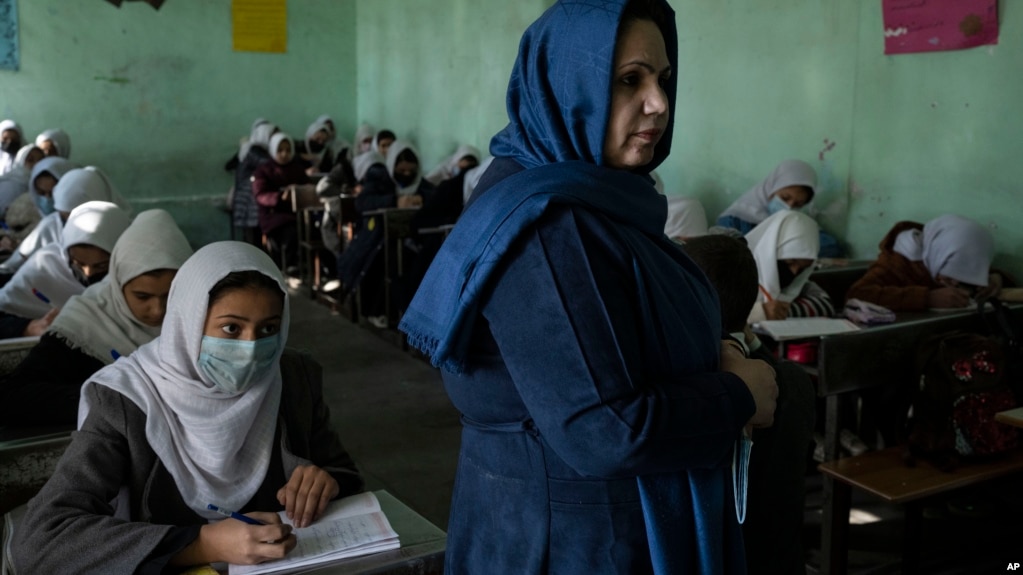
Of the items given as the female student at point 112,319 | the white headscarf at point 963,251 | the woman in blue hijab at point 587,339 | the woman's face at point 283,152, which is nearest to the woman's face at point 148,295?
the female student at point 112,319

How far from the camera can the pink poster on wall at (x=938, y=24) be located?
3.81 meters

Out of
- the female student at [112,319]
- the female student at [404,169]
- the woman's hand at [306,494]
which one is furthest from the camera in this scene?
the female student at [404,169]

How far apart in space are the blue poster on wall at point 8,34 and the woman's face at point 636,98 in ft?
29.1

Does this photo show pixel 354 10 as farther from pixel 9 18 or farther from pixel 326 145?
pixel 9 18

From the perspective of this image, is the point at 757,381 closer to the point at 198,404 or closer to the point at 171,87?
the point at 198,404

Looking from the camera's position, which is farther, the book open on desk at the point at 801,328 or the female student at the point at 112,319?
the book open on desk at the point at 801,328

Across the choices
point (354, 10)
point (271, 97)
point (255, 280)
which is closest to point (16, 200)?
Result: point (271, 97)

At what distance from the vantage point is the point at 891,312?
334 centimetres

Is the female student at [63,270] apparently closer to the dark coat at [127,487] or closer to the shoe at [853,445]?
the dark coat at [127,487]

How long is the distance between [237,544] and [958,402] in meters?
2.17

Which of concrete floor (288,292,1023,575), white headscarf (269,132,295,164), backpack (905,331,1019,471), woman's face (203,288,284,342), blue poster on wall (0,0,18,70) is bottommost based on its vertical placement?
concrete floor (288,292,1023,575)

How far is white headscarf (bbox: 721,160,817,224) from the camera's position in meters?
4.45

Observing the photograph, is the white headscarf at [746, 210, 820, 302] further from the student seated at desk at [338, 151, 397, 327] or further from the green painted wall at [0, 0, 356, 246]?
the green painted wall at [0, 0, 356, 246]

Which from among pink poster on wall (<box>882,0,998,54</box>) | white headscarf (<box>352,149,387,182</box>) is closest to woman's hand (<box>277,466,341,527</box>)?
pink poster on wall (<box>882,0,998,54</box>)
